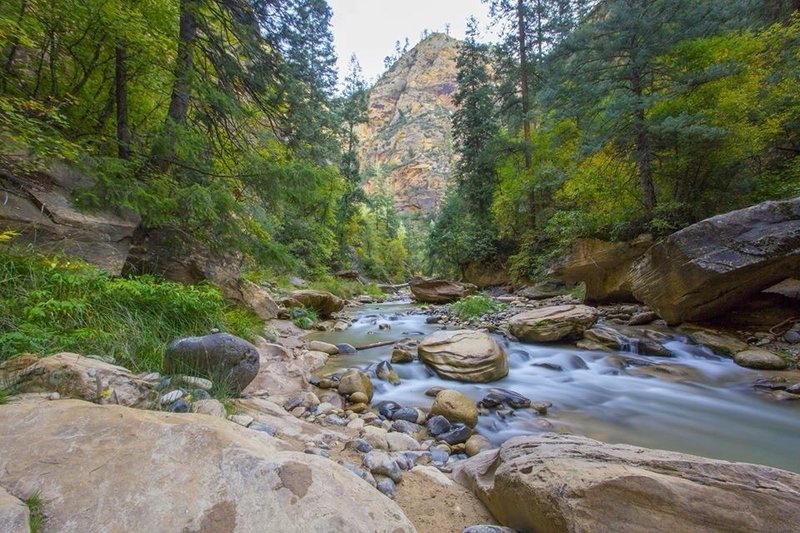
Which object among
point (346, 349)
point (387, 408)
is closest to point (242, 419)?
point (387, 408)

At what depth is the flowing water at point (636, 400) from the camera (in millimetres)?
3484

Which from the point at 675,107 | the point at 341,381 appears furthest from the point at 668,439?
the point at 675,107

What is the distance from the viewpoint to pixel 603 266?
9.30 metres

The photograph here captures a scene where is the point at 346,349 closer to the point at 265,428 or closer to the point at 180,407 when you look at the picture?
the point at 265,428

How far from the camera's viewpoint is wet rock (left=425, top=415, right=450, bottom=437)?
11.1ft

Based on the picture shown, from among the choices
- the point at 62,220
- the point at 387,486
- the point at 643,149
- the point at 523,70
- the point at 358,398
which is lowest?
the point at 358,398

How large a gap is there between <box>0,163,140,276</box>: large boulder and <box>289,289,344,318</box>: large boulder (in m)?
5.21

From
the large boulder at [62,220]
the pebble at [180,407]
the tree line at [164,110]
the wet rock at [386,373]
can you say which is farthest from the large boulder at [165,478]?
the wet rock at [386,373]

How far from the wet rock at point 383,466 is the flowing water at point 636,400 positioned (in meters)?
1.45

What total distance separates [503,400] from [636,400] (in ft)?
6.13

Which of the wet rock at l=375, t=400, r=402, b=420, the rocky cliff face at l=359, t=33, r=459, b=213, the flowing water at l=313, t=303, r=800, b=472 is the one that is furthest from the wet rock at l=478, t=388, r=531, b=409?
the rocky cliff face at l=359, t=33, r=459, b=213

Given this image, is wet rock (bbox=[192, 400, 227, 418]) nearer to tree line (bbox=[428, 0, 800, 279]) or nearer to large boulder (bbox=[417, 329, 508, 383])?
large boulder (bbox=[417, 329, 508, 383])

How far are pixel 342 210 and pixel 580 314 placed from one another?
693 inches

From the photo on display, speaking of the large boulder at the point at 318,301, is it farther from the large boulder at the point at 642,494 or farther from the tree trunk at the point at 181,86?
the large boulder at the point at 642,494
